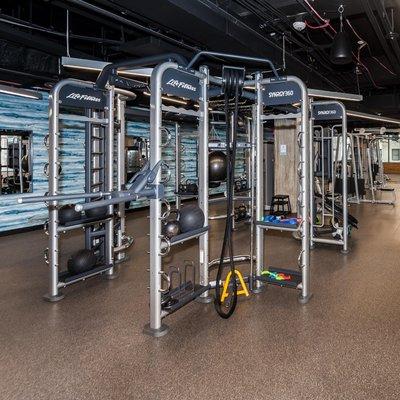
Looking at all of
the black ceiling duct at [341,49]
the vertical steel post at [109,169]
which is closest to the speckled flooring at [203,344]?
the vertical steel post at [109,169]

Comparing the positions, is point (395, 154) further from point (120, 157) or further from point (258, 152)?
point (258, 152)

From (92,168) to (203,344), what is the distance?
2.23 m

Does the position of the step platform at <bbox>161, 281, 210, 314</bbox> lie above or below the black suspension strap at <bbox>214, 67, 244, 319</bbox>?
below

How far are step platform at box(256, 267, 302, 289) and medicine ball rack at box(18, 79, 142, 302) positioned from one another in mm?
1645

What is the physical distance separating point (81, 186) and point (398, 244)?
18.7 feet

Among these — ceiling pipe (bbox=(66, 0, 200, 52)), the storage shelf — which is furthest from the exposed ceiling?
the storage shelf

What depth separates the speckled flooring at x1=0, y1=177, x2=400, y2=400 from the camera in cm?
207

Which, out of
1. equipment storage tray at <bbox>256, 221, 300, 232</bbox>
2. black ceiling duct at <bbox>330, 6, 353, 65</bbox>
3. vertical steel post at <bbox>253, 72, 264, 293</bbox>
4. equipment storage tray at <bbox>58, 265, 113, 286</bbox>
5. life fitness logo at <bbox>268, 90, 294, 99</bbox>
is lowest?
equipment storage tray at <bbox>58, 265, 113, 286</bbox>

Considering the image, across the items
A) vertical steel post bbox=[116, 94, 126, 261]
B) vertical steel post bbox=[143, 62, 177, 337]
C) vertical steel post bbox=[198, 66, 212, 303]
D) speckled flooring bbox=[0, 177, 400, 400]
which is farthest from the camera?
vertical steel post bbox=[116, 94, 126, 261]

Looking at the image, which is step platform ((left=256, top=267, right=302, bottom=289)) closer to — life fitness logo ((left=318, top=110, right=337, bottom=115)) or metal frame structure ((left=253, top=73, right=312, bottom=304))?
metal frame structure ((left=253, top=73, right=312, bottom=304))

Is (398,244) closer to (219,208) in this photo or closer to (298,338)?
(298,338)

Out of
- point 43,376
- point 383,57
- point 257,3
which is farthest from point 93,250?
point 383,57

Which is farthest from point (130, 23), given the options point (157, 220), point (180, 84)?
point (157, 220)

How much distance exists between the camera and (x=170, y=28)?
3.92 metres
